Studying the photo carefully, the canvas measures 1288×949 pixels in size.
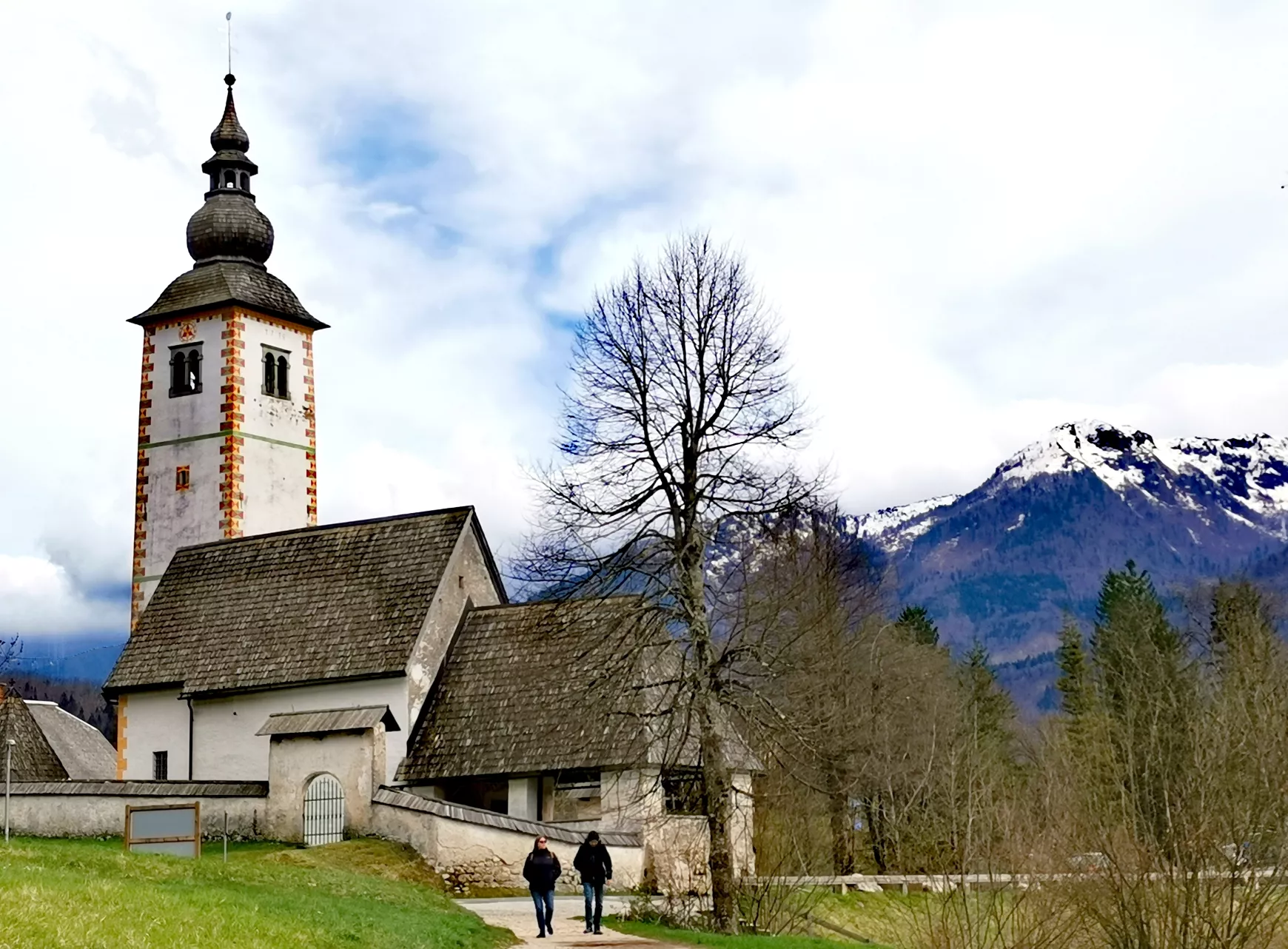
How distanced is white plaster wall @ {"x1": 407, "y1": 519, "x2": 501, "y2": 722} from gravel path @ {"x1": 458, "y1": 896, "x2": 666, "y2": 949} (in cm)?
818

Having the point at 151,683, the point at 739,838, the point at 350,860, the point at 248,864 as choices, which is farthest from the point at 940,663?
the point at 248,864

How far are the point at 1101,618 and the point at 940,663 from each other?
101 feet

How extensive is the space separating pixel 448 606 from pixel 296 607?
4.16 m

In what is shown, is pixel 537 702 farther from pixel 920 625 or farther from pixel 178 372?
pixel 920 625

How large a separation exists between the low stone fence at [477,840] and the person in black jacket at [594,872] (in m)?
6.28

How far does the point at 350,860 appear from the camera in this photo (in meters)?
32.9

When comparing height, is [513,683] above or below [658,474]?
below

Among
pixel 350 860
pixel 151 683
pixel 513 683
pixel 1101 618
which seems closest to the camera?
pixel 350 860

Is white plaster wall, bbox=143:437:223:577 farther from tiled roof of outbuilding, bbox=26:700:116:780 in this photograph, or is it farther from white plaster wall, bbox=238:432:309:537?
tiled roof of outbuilding, bbox=26:700:116:780

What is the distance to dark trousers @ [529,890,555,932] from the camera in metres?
25.7

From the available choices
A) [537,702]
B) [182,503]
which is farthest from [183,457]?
[537,702]

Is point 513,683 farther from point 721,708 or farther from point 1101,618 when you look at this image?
point 1101,618

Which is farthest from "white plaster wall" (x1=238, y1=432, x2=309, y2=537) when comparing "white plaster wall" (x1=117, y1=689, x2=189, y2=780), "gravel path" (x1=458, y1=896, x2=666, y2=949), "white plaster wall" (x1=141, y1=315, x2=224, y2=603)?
"gravel path" (x1=458, y1=896, x2=666, y2=949)

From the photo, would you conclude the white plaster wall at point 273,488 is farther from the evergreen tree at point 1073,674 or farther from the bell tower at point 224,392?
the evergreen tree at point 1073,674
